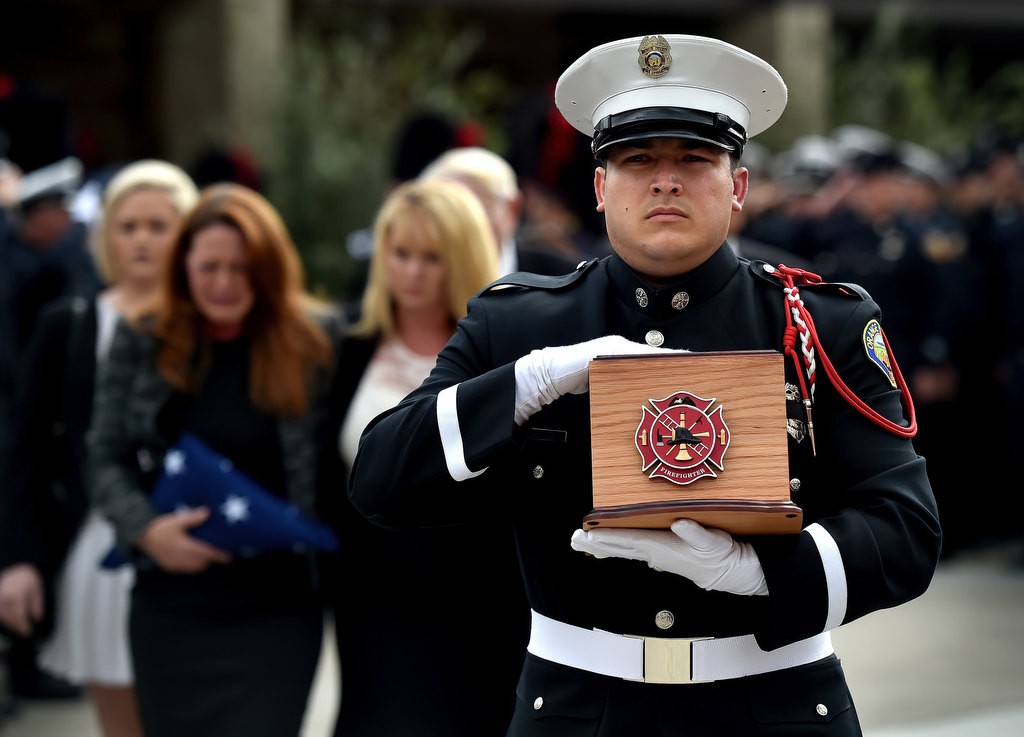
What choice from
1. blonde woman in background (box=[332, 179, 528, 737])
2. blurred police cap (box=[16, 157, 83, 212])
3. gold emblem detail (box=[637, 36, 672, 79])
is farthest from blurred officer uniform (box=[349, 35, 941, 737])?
blurred police cap (box=[16, 157, 83, 212])

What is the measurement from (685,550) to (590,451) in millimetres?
287

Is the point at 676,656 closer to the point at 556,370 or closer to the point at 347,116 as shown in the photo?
the point at 556,370

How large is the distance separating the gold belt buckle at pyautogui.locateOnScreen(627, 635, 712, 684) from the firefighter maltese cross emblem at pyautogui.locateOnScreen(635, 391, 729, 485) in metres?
0.33

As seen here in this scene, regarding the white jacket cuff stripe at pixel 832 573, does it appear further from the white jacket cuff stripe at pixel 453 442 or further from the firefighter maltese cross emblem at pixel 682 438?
the white jacket cuff stripe at pixel 453 442

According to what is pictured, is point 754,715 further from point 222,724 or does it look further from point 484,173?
point 484,173

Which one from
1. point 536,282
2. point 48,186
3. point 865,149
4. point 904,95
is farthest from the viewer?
point 904,95

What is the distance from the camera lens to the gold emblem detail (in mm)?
2574

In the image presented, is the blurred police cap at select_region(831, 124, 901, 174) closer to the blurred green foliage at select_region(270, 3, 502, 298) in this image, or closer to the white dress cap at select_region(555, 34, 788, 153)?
the blurred green foliage at select_region(270, 3, 502, 298)

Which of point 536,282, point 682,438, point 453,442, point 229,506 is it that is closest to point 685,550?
point 682,438

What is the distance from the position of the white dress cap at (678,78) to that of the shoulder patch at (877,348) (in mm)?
372

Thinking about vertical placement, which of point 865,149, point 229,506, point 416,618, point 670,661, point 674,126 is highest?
point 865,149

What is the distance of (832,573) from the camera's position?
2402mm

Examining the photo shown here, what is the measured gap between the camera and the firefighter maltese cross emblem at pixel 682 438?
232 cm

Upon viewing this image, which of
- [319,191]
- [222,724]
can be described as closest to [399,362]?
[222,724]
